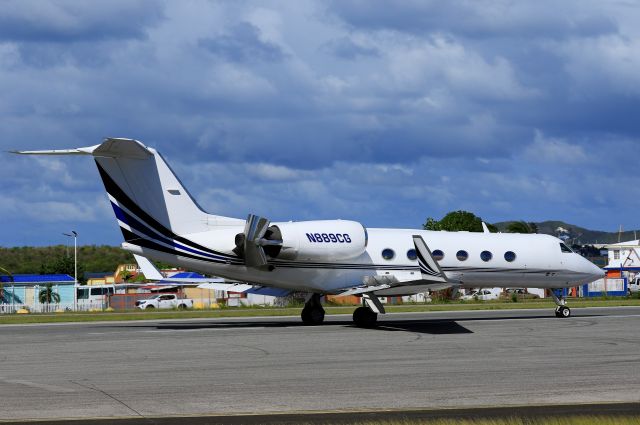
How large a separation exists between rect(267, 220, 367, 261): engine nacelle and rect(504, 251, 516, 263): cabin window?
584 centimetres

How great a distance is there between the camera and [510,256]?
31953 mm

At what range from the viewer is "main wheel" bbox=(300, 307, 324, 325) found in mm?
30078

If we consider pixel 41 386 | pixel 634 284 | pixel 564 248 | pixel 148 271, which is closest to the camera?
pixel 41 386

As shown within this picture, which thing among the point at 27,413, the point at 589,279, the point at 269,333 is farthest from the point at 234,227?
the point at 27,413

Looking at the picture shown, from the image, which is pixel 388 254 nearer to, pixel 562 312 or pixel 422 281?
pixel 422 281

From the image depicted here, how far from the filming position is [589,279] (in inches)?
1346

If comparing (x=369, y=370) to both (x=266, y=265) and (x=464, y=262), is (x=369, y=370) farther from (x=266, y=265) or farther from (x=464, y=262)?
(x=464, y=262)

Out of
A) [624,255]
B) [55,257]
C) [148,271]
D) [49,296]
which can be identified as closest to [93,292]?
[49,296]

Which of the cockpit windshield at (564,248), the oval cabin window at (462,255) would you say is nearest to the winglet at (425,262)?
the oval cabin window at (462,255)

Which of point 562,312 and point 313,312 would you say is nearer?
point 313,312

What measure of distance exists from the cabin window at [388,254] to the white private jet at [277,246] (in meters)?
0.03

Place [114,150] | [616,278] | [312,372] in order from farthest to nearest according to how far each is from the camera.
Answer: [616,278] < [114,150] < [312,372]

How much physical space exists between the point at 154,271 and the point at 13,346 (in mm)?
11726

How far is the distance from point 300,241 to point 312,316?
3.26 meters
